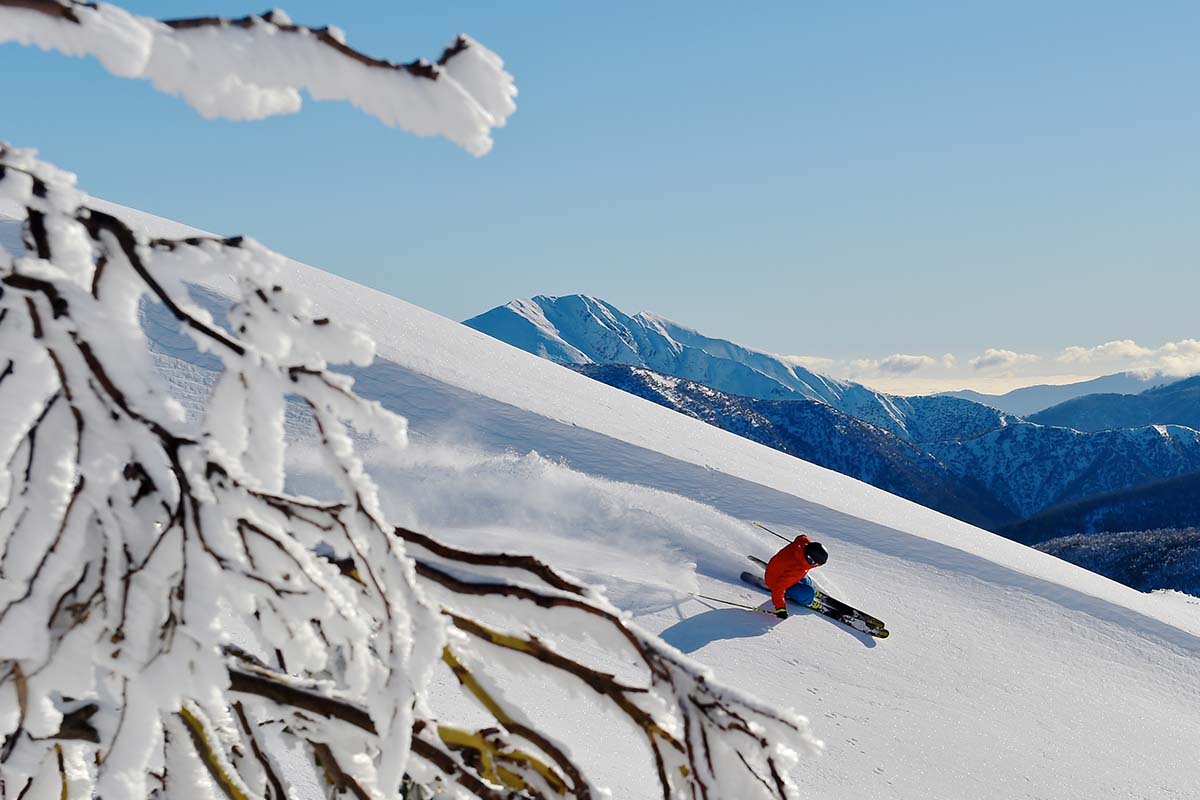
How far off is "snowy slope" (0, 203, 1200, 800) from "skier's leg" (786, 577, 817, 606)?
0.60 ft

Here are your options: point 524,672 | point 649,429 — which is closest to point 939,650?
point 649,429

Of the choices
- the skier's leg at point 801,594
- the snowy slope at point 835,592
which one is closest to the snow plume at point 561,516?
the snowy slope at point 835,592

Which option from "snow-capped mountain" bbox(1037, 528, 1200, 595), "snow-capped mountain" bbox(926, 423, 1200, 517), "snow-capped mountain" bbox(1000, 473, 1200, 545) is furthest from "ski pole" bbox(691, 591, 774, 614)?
"snow-capped mountain" bbox(926, 423, 1200, 517)

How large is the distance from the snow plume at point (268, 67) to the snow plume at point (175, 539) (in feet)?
0.79

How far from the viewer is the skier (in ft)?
25.3

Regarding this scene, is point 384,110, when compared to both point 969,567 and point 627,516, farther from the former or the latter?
point 969,567

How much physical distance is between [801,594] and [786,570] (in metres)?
0.46

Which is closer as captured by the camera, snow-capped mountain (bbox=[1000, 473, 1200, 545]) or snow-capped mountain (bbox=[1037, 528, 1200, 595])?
snow-capped mountain (bbox=[1037, 528, 1200, 595])

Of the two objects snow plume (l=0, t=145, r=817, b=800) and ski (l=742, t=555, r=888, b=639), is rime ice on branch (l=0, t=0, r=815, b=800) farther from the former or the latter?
ski (l=742, t=555, r=888, b=639)

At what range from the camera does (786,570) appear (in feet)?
25.4

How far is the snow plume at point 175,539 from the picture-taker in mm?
1146

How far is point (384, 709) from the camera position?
1.28m

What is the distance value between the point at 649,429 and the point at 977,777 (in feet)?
20.6

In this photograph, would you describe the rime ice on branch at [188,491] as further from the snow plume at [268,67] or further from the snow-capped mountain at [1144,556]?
the snow-capped mountain at [1144,556]
